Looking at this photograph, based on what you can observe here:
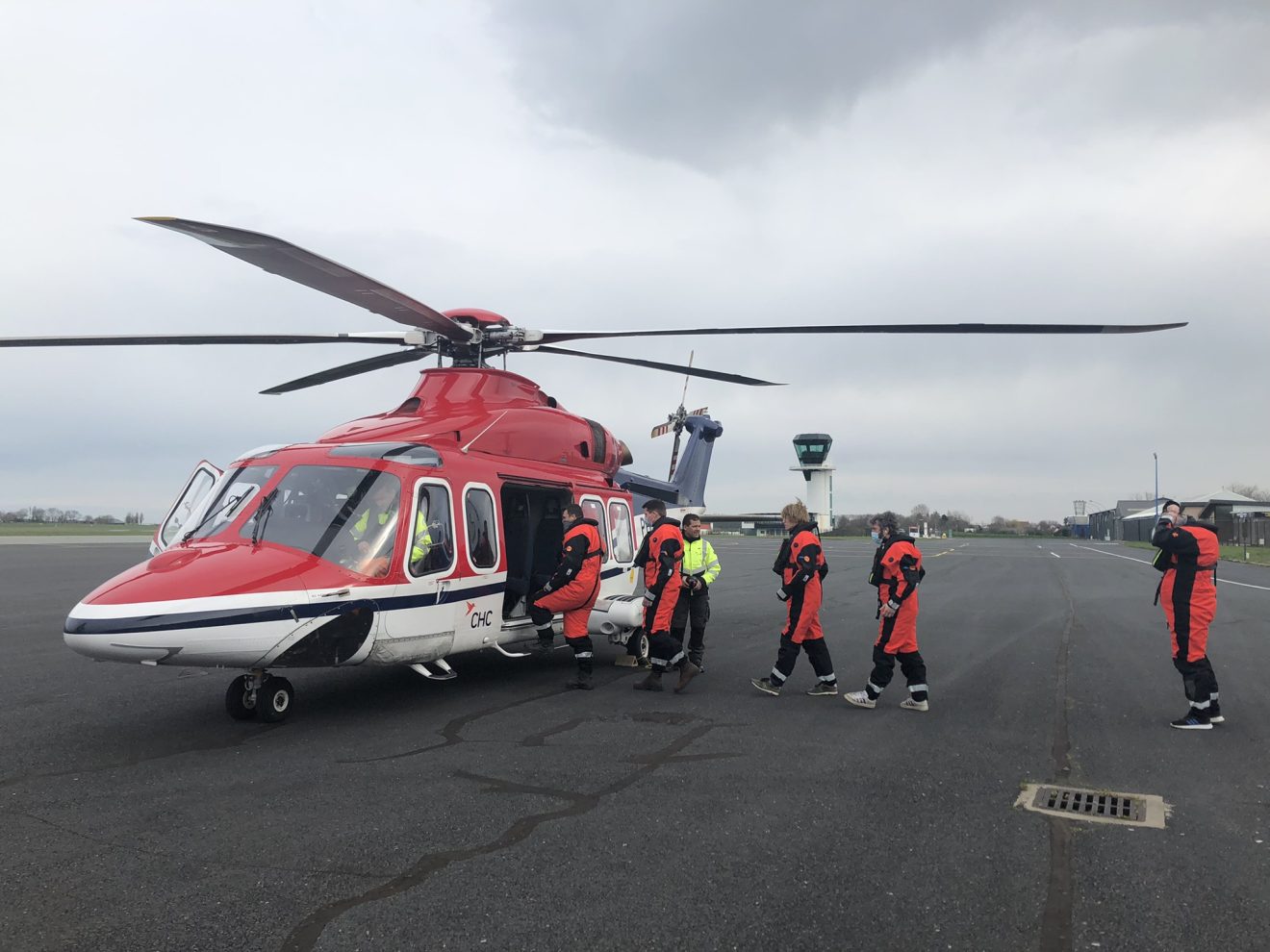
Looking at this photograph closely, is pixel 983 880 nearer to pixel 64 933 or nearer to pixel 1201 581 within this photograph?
pixel 64 933

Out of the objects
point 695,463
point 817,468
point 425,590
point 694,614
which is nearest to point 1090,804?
point 694,614

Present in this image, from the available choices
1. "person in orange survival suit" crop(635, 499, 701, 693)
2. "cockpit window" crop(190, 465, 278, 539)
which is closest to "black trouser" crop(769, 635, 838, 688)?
"person in orange survival suit" crop(635, 499, 701, 693)

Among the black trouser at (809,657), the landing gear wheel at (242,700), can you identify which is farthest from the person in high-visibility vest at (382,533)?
the black trouser at (809,657)

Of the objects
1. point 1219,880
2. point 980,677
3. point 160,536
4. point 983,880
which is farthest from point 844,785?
point 160,536

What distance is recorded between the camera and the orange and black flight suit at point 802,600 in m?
7.69

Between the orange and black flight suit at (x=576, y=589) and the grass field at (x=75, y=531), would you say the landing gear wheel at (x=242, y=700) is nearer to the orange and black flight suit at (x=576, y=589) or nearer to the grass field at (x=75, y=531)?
the orange and black flight suit at (x=576, y=589)

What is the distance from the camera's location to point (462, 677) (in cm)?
878

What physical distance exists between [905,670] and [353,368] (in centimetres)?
656

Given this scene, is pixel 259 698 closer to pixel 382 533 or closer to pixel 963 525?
pixel 382 533

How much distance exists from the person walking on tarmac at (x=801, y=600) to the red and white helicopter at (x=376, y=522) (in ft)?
6.07

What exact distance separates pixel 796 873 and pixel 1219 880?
1923 millimetres

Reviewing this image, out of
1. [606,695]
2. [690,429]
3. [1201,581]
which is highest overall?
[690,429]

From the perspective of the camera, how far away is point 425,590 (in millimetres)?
7031

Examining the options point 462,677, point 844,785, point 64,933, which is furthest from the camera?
point 462,677
